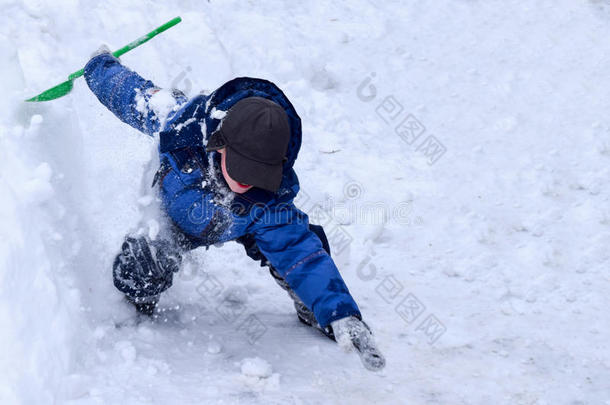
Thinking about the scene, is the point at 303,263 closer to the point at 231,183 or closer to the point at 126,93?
the point at 231,183

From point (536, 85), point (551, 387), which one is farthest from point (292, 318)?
point (536, 85)

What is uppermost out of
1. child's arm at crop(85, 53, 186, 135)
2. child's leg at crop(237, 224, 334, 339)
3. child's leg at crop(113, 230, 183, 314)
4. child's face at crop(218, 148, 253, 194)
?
child's face at crop(218, 148, 253, 194)

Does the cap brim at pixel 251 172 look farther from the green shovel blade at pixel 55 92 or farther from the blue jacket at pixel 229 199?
the green shovel blade at pixel 55 92

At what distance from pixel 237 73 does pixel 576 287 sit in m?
2.49

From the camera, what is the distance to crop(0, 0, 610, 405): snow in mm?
2127

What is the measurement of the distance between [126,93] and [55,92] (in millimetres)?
308

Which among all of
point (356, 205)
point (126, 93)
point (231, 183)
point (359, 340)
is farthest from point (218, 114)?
point (356, 205)

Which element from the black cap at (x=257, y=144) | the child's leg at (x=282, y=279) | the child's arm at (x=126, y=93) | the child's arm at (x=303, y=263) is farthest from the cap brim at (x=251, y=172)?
the child's arm at (x=126, y=93)

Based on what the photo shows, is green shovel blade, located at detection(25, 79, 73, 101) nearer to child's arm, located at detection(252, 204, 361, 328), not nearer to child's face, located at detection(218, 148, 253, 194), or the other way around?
child's face, located at detection(218, 148, 253, 194)

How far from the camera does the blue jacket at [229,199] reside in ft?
7.63

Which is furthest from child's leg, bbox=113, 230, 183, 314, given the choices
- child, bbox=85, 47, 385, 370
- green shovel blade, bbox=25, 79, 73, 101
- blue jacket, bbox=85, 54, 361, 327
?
green shovel blade, bbox=25, 79, 73, 101

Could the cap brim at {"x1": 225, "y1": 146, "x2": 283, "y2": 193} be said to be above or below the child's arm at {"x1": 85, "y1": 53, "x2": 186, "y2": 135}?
above

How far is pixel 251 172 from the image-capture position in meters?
2.16

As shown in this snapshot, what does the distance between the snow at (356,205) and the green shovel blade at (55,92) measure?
66 millimetres
